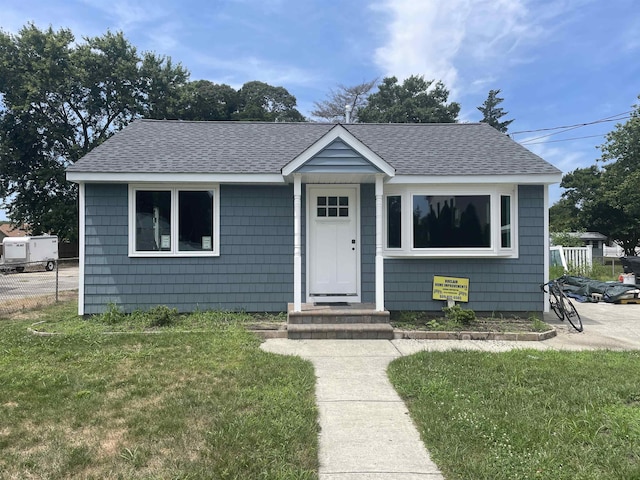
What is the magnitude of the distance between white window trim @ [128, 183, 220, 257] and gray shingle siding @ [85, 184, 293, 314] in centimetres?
8

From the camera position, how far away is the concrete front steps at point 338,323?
6.20 meters

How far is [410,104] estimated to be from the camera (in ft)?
118

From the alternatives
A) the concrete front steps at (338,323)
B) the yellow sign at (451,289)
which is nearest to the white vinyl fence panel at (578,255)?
the yellow sign at (451,289)

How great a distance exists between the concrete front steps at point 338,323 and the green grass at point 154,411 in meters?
0.91

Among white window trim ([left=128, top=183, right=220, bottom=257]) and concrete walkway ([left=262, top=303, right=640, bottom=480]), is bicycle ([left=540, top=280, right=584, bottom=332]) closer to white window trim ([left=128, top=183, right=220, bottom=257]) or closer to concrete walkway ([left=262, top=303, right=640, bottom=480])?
concrete walkway ([left=262, top=303, right=640, bottom=480])

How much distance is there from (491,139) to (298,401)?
290 inches

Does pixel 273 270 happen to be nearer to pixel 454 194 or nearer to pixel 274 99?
pixel 454 194

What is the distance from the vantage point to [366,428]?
3.25 meters

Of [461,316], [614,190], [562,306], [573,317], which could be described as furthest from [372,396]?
[614,190]

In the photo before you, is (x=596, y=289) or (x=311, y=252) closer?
(x=311, y=252)

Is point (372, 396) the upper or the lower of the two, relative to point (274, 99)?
lower

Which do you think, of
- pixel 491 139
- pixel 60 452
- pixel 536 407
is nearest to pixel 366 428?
pixel 536 407

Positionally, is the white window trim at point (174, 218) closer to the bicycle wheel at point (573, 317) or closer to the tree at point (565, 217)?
the bicycle wheel at point (573, 317)

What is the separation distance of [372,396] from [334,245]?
392 cm
